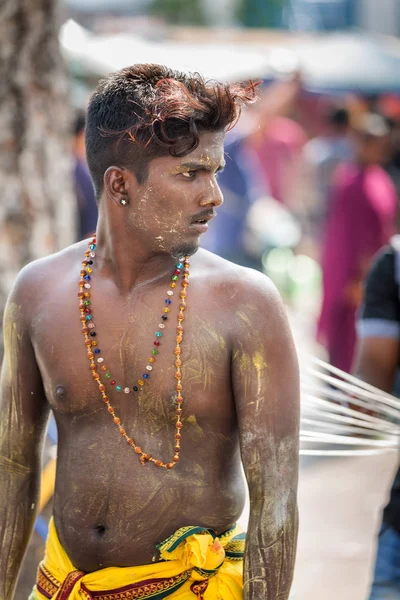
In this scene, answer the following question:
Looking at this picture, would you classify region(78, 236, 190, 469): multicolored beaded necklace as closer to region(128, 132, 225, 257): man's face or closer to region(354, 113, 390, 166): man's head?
region(128, 132, 225, 257): man's face

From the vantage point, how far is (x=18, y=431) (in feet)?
7.02

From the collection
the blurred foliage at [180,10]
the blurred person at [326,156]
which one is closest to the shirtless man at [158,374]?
the blurred person at [326,156]

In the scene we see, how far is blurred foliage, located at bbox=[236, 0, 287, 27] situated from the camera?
77.2 ft

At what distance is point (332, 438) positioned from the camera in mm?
2596

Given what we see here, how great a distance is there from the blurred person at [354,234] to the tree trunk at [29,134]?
8.44ft

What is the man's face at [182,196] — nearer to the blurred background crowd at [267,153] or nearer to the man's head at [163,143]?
the man's head at [163,143]

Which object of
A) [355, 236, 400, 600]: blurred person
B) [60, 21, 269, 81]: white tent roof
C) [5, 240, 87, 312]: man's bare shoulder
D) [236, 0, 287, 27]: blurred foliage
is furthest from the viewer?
[236, 0, 287, 27]: blurred foliage

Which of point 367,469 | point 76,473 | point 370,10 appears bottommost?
point 367,469

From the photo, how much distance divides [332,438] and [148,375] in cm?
81

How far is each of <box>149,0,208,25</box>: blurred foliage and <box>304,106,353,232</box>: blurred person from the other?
13.8 metres

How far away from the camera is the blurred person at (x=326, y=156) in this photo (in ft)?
30.9

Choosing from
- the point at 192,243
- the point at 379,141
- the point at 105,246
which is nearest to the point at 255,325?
the point at 192,243

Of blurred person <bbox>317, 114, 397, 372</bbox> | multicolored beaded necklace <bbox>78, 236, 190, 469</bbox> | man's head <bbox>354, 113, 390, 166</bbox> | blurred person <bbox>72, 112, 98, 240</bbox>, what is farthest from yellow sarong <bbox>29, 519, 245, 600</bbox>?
man's head <bbox>354, 113, 390, 166</bbox>

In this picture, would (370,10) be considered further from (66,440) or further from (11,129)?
(66,440)
